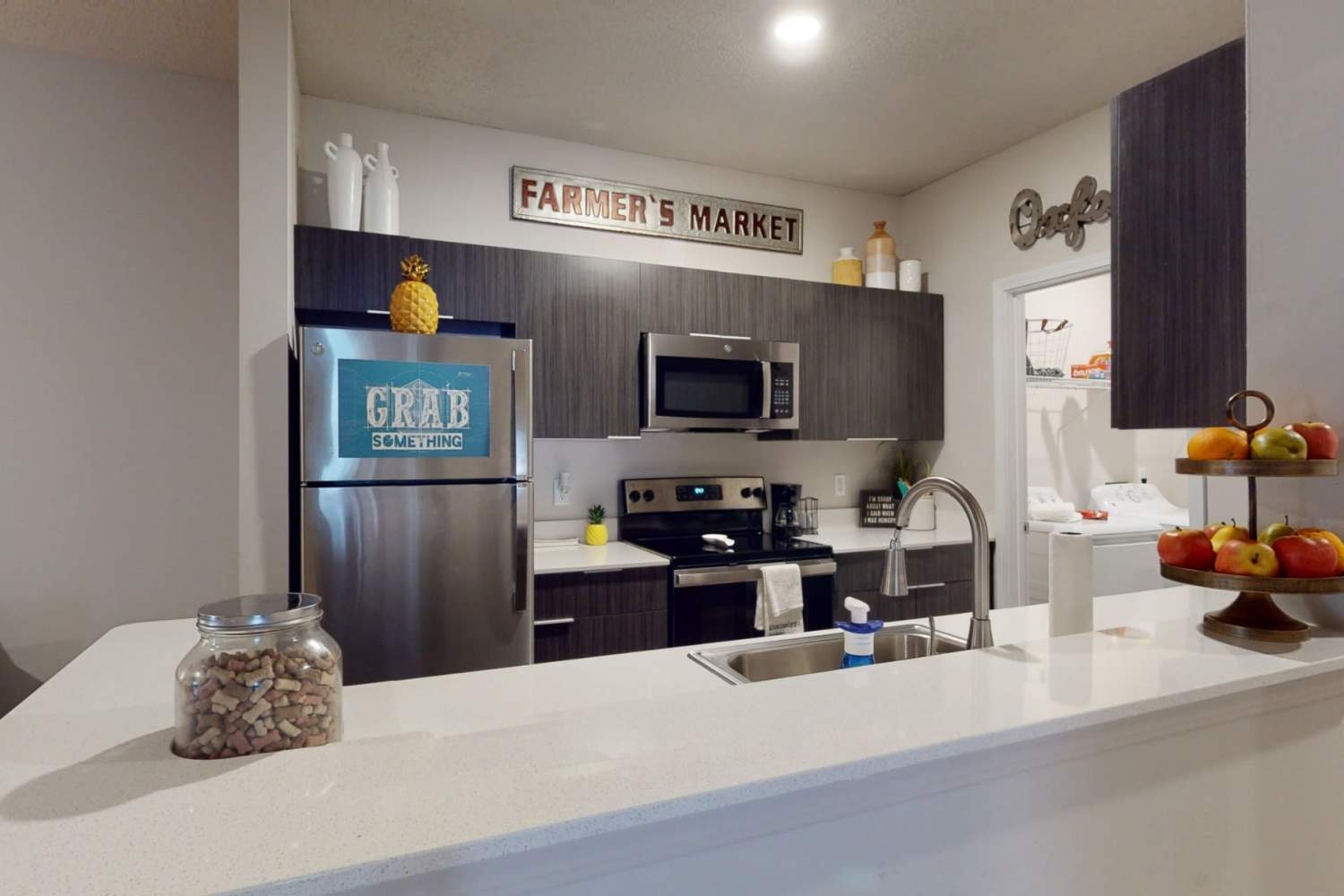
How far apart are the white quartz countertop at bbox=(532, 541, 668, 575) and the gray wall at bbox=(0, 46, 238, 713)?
125 centimetres

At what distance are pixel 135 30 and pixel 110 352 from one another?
1.13m

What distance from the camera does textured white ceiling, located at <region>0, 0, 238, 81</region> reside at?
232 centimetres

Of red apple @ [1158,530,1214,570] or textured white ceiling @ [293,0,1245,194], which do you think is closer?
red apple @ [1158,530,1214,570]

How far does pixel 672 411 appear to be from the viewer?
3.06 metres

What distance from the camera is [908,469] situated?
386cm

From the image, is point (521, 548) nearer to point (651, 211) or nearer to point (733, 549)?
point (733, 549)

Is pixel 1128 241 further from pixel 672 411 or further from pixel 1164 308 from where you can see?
pixel 672 411

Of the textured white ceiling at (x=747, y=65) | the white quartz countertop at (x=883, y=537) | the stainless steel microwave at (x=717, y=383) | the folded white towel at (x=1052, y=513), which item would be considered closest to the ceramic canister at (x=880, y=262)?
the textured white ceiling at (x=747, y=65)

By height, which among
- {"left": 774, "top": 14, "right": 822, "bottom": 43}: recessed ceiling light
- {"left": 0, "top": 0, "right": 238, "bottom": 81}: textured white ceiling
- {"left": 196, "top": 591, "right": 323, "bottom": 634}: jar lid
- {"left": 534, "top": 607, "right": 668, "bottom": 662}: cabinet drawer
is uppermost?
{"left": 0, "top": 0, "right": 238, "bottom": 81}: textured white ceiling

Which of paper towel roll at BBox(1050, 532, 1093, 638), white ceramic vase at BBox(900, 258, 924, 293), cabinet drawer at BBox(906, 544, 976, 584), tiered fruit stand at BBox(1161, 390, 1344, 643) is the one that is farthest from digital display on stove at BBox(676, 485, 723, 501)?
tiered fruit stand at BBox(1161, 390, 1344, 643)

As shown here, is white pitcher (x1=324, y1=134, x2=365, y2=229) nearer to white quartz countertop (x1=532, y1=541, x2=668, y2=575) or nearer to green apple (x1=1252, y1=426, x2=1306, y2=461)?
white quartz countertop (x1=532, y1=541, x2=668, y2=575)

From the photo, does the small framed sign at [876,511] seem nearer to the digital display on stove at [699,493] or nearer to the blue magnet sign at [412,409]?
the digital display on stove at [699,493]

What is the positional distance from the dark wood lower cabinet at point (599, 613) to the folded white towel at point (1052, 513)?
1.95 metres

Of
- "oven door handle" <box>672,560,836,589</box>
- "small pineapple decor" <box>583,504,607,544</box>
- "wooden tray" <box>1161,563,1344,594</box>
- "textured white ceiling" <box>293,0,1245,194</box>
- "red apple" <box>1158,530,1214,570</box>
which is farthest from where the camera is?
"small pineapple decor" <box>583,504,607,544</box>
